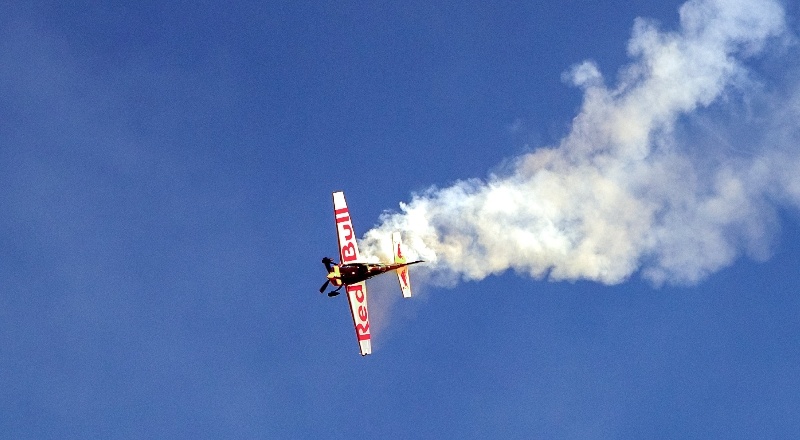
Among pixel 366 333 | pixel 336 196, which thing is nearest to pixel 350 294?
pixel 366 333

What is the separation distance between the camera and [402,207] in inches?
3524

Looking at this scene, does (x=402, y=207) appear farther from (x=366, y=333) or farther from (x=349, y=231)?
(x=366, y=333)

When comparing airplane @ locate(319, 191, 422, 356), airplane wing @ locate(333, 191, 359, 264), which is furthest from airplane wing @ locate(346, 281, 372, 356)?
airplane wing @ locate(333, 191, 359, 264)

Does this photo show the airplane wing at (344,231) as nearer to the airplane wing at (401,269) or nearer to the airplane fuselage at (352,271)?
the airplane fuselage at (352,271)

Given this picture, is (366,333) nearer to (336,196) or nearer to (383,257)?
(383,257)

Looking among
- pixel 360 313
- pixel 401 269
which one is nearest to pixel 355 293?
pixel 360 313

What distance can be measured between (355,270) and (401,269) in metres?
4.85

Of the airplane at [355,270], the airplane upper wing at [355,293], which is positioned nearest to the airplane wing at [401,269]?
the airplane at [355,270]

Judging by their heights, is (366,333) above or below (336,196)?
below

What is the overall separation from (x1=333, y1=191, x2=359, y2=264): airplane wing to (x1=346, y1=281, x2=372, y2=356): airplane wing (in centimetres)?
300

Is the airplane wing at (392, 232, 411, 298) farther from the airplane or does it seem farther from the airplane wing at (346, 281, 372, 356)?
the airplane wing at (346, 281, 372, 356)

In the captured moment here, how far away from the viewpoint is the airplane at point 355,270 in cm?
8944

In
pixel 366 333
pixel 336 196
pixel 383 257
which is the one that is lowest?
pixel 366 333

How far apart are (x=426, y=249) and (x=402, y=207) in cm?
496
